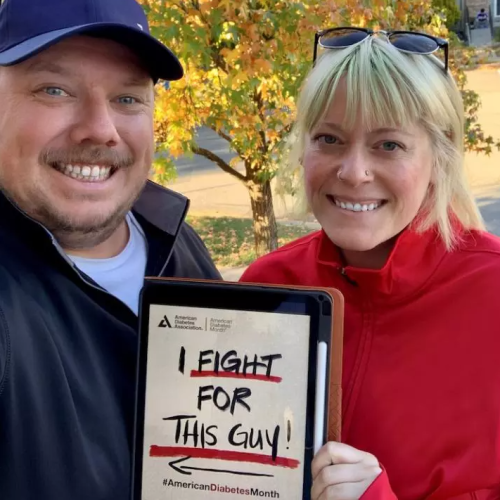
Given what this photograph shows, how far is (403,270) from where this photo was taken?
1.87m

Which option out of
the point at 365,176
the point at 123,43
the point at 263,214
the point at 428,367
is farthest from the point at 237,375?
the point at 263,214

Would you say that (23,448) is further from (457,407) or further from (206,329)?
(457,407)

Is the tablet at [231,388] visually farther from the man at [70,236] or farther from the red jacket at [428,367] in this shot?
the red jacket at [428,367]

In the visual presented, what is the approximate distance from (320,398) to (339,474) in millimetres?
179

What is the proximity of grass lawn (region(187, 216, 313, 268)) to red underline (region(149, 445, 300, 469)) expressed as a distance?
5.65 meters

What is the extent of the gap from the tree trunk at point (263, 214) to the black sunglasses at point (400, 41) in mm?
3198

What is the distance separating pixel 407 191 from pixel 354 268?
276 mm

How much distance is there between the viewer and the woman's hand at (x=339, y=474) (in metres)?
1.50

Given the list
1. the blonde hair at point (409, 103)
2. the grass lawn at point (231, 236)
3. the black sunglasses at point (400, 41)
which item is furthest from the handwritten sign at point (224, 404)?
the grass lawn at point (231, 236)

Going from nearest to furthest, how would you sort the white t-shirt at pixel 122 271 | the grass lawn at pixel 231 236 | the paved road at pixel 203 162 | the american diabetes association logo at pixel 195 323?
the american diabetes association logo at pixel 195 323, the white t-shirt at pixel 122 271, the grass lawn at pixel 231 236, the paved road at pixel 203 162

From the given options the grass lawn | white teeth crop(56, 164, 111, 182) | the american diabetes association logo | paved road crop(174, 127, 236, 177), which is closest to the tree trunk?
the grass lawn

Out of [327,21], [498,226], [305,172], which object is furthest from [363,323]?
[498,226]

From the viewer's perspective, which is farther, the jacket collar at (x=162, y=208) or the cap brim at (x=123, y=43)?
the jacket collar at (x=162, y=208)

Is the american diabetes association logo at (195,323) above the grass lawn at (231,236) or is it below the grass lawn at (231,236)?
above
